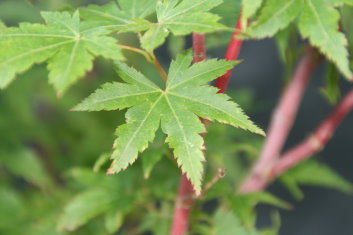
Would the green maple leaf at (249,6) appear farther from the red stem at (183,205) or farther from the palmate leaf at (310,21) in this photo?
the red stem at (183,205)

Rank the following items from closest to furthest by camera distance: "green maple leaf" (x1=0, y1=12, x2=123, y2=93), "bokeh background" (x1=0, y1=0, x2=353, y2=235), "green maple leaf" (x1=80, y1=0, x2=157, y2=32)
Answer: "green maple leaf" (x1=0, y1=12, x2=123, y2=93)
"green maple leaf" (x1=80, y1=0, x2=157, y2=32)
"bokeh background" (x1=0, y1=0, x2=353, y2=235)

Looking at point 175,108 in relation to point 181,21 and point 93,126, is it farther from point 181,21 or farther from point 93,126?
point 93,126

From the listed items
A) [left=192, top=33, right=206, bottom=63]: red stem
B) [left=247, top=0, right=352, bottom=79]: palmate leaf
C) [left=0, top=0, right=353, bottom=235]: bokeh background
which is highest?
[left=247, top=0, right=352, bottom=79]: palmate leaf

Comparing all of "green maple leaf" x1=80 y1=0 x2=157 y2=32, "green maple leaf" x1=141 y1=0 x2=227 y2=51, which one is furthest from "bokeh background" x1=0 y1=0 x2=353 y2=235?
"green maple leaf" x1=141 y1=0 x2=227 y2=51

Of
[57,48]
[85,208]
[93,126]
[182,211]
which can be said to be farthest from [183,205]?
[93,126]

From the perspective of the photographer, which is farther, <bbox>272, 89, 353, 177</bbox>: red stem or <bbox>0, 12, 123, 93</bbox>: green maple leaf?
<bbox>272, 89, 353, 177</bbox>: red stem

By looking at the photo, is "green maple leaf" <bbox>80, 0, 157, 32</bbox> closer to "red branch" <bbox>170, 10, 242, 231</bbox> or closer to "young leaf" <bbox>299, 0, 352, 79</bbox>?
"red branch" <bbox>170, 10, 242, 231</bbox>
